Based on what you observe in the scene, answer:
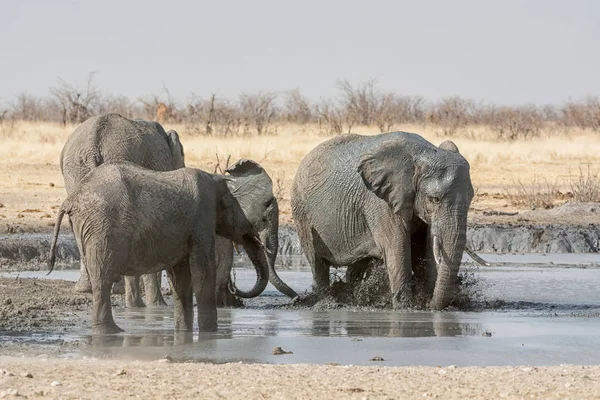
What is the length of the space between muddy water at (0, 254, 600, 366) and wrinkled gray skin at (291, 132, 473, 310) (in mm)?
552

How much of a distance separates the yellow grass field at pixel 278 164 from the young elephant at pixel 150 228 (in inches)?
404

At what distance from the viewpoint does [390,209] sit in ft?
45.4

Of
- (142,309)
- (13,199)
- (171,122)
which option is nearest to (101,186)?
(142,309)

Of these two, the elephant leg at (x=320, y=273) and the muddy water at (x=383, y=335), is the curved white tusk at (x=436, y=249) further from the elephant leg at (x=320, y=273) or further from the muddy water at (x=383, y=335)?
the elephant leg at (x=320, y=273)

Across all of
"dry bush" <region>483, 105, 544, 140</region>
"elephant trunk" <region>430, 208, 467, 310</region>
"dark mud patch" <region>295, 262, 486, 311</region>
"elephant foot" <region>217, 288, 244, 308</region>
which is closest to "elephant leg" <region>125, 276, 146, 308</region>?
"elephant foot" <region>217, 288, 244, 308</region>

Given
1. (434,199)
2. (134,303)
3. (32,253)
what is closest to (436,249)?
(434,199)

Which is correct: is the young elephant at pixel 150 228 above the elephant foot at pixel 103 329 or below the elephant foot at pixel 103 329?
above

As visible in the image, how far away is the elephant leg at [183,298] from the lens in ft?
37.3

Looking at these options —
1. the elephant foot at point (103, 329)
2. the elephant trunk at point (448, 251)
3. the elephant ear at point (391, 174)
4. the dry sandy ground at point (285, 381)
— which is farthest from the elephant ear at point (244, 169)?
the dry sandy ground at point (285, 381)

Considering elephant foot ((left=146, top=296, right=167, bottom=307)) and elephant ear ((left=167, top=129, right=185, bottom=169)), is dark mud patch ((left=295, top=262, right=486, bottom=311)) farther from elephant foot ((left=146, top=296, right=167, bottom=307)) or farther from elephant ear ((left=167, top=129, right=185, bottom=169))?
elephant ear ((left=167, top=129, right=185, bottom=169))

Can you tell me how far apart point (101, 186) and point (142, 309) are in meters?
3.09

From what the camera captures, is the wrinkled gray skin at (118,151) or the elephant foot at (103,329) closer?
the elephant foot at (103,329)

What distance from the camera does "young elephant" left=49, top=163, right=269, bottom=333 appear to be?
1087 cm

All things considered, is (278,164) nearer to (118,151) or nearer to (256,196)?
(118,151)
